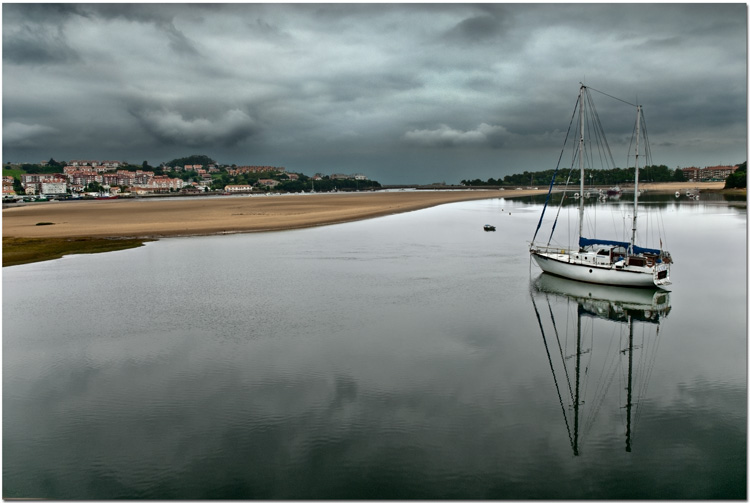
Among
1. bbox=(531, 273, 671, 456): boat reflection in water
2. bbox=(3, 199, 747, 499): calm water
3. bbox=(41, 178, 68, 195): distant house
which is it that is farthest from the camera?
bbox=(41, 178, 68, 195): distant house

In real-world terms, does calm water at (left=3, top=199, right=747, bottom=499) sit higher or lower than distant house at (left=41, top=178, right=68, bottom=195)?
lower

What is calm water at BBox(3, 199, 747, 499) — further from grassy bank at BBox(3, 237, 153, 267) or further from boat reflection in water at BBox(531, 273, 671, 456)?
grassy bank at BBox(3, 237, 153, 267)

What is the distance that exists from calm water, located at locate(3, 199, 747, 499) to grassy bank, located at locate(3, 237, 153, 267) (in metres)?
9.92

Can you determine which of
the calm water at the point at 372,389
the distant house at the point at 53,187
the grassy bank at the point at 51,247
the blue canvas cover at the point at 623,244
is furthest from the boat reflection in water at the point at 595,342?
the distant house at the point at 53,187

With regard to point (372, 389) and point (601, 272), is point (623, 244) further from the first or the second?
point (372, 389)

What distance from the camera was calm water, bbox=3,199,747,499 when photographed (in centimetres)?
1052

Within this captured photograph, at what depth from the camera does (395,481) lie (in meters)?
10.3

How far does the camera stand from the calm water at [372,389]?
10.5m

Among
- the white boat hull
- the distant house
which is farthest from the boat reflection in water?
the distant house

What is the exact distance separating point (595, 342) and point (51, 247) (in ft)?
Result: 139

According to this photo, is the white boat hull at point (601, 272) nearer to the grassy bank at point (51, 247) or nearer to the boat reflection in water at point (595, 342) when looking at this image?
the boat reflection in water at point (595, 342)

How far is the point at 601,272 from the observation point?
85.7 feet

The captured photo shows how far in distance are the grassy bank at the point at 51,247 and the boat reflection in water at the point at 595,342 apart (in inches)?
1336

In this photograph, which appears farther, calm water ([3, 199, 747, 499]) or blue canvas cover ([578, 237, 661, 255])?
blue canvas cover ([578, 237, 661, 255])
